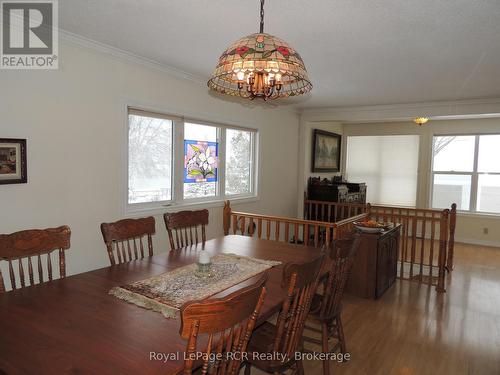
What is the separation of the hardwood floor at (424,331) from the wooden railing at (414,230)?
0.27m

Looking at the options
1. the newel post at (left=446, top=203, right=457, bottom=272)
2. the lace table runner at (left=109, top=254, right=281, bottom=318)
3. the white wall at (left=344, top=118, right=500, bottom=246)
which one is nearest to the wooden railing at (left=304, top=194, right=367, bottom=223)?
Answer: the newel post at (left=446, top=203, right=457, bottom=272)

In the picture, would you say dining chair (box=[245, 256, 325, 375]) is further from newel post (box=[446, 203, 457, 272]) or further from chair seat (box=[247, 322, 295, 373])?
newel post (box=[446, 203, 457, 272])

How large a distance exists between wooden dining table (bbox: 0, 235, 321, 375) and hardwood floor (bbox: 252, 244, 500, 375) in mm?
1282

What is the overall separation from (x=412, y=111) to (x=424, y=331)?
3.46 metres

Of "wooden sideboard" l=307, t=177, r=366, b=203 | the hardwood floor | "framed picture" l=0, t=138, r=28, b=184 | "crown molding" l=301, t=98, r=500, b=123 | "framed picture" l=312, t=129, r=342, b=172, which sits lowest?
the hardwood floor

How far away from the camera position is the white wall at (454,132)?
21.1 ft

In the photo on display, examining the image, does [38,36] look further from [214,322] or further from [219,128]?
[214,322]

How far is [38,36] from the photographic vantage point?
2643 millimetres

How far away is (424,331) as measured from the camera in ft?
9.99

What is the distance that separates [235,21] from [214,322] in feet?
7.12

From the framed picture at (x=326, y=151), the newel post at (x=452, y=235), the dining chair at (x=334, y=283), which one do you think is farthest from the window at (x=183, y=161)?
the newel post at (x=452, y=235)

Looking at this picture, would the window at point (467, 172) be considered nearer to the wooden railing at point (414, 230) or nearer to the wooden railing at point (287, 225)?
the wooden railing at point (414, 230)

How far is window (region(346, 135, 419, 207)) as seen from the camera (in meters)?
7.18

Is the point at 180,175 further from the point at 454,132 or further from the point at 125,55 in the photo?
the point at 454,132
